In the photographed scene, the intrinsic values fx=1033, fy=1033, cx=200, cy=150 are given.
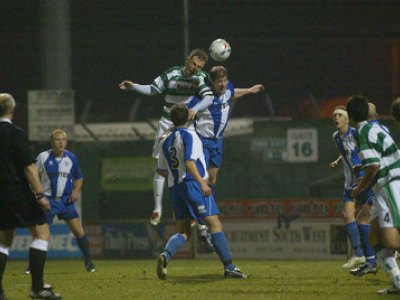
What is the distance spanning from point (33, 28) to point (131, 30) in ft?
7.38

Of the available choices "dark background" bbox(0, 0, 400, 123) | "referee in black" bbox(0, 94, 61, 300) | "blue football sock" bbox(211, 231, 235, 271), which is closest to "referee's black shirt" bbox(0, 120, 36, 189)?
"referee in black" bbox(0, 94, 61, 300)

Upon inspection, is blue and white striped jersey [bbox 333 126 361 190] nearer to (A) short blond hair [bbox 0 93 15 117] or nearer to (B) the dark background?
(A) short blond hair [bbox 0 93 15 117]

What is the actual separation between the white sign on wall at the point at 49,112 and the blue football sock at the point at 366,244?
8.29 m

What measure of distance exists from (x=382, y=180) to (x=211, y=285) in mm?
2405

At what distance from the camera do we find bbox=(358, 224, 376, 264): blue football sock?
1239 cm

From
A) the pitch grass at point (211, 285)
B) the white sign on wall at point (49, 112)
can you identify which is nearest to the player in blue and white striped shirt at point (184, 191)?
the pitch grass at point (211, 285)

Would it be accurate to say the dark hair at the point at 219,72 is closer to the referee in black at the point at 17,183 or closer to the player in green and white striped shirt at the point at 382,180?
the player in green and white striped shirt at the point at 382,180

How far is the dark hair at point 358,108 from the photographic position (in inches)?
392

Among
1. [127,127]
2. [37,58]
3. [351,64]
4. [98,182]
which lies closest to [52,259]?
[98,182]

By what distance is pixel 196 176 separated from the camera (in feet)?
36.7

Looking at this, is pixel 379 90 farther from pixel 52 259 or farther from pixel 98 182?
pixel 52 259

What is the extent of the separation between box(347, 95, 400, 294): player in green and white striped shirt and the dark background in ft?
41.4

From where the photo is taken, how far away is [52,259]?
20.9 metres

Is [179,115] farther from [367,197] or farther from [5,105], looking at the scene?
[367,197]
